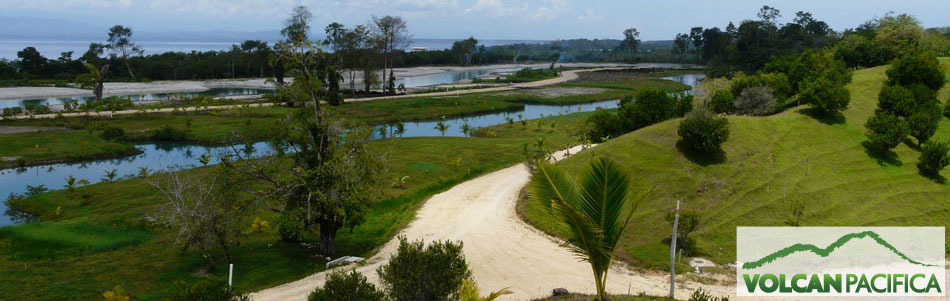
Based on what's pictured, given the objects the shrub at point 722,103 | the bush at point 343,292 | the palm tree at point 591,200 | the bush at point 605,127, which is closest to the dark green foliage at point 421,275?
the bush at point 343,292

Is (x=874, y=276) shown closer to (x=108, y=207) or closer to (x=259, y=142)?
(x=108, y=207)

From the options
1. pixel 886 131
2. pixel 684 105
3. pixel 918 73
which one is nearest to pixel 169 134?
pixel 684 105

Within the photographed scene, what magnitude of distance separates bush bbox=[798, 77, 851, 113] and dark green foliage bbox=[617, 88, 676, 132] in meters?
5.91

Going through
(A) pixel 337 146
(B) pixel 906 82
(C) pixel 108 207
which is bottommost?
(C) pixel 108 207

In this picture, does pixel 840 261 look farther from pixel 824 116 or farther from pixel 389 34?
pixel 389 34

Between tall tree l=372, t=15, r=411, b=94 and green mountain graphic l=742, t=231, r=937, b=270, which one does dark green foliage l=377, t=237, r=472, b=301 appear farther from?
tall tree l=372, t=15, r=411, b=94

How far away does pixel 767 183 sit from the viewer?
21797 mm

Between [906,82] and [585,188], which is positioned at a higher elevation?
[906,82]

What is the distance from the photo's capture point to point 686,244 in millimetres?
18172

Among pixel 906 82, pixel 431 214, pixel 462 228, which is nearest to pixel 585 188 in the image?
pixel 462 228

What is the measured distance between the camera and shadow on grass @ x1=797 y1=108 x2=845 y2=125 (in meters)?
26.8

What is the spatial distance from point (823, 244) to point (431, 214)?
41.2 ft

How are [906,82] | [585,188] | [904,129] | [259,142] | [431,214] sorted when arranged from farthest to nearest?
[259,142] < [906,82] < [904,129] < [431,214] < [585,188]

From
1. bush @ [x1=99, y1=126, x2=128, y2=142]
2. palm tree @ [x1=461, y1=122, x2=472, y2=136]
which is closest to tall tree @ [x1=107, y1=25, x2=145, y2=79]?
bush @ [x1=99, y1=126, x2=128, y2=142]
